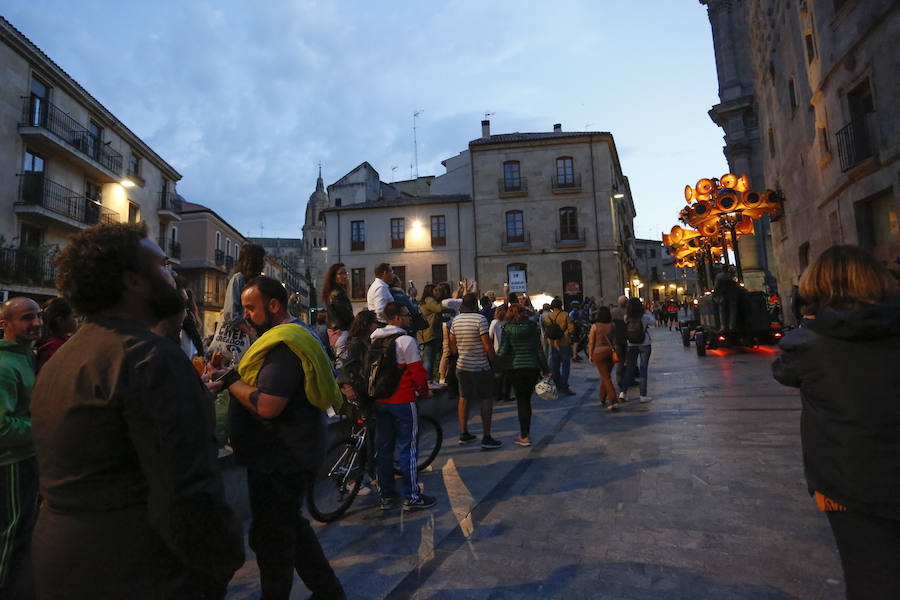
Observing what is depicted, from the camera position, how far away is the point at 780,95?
21.7 meters

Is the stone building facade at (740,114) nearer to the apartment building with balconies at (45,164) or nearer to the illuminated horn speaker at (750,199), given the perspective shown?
the illuminated horn speaker at (750,199)

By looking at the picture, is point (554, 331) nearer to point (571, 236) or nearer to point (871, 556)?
point (871, 556)

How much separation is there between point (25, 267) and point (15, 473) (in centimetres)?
2100

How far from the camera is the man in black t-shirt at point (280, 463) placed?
7.98 ft

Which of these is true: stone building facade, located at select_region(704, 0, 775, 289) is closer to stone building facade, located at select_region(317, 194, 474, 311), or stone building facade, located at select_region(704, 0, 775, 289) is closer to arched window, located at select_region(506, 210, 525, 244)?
arched window, located at select_region(506, 210, 525, 244)

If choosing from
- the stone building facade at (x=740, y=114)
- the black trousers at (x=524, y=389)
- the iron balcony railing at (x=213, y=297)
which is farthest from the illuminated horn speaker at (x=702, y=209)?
the iron balcony railing at (x=213, y=297)

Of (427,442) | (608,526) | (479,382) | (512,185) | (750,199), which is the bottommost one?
(608,526)

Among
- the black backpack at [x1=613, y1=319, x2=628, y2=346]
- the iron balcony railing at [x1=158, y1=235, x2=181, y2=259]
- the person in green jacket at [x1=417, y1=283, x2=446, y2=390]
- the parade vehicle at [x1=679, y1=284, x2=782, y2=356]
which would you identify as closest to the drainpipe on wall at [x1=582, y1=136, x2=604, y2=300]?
the parade vehicle at [x1=679, y1=284, x2=782, y2=356]

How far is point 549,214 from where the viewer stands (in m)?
32.5

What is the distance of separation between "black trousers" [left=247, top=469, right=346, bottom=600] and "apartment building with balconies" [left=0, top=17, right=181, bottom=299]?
65.3 ft

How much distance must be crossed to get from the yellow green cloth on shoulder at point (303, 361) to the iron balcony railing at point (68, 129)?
23505 mm

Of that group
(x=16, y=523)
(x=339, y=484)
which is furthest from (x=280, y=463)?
(x=339, y=484)

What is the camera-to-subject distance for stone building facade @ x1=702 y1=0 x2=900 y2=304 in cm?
1324

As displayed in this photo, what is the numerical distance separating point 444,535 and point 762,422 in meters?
4.94
